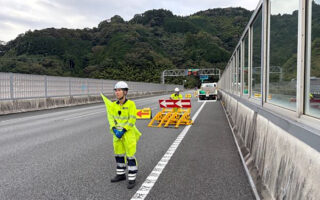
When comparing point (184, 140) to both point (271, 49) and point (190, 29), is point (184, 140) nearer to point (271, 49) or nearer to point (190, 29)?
A: point (271, 49)

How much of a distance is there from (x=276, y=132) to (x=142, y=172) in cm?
235

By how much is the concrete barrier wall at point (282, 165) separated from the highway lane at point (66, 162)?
175 cm

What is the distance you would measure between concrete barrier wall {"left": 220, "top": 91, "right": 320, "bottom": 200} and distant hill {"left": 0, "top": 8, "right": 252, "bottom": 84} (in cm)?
10378

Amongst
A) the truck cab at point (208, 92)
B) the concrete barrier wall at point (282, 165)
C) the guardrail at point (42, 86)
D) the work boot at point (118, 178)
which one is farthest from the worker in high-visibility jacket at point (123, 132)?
the truck cab at point (208, 92)

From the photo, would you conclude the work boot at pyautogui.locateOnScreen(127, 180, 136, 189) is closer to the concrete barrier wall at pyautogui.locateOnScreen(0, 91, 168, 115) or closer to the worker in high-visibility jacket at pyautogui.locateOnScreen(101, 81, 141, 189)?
the worker in high-visibility jacket at pyautogui.locateOnScreen(101, 81, 141, 189)

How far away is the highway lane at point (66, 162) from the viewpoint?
158 inches

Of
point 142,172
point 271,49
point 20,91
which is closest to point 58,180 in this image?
point 142,172

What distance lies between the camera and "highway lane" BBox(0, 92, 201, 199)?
4016 mm

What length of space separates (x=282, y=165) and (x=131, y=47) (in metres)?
140

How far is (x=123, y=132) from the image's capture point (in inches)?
167

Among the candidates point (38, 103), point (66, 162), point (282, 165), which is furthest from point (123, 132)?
point (38, 103)

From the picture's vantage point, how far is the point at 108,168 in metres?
5.15

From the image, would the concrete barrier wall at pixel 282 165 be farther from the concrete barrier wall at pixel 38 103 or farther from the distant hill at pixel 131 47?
the distant hill at pixel 131 47

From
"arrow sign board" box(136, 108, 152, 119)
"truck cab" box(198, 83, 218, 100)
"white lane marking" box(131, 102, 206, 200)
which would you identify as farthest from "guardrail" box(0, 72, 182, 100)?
"white lane marking" box(131, 102, 206, 200)
